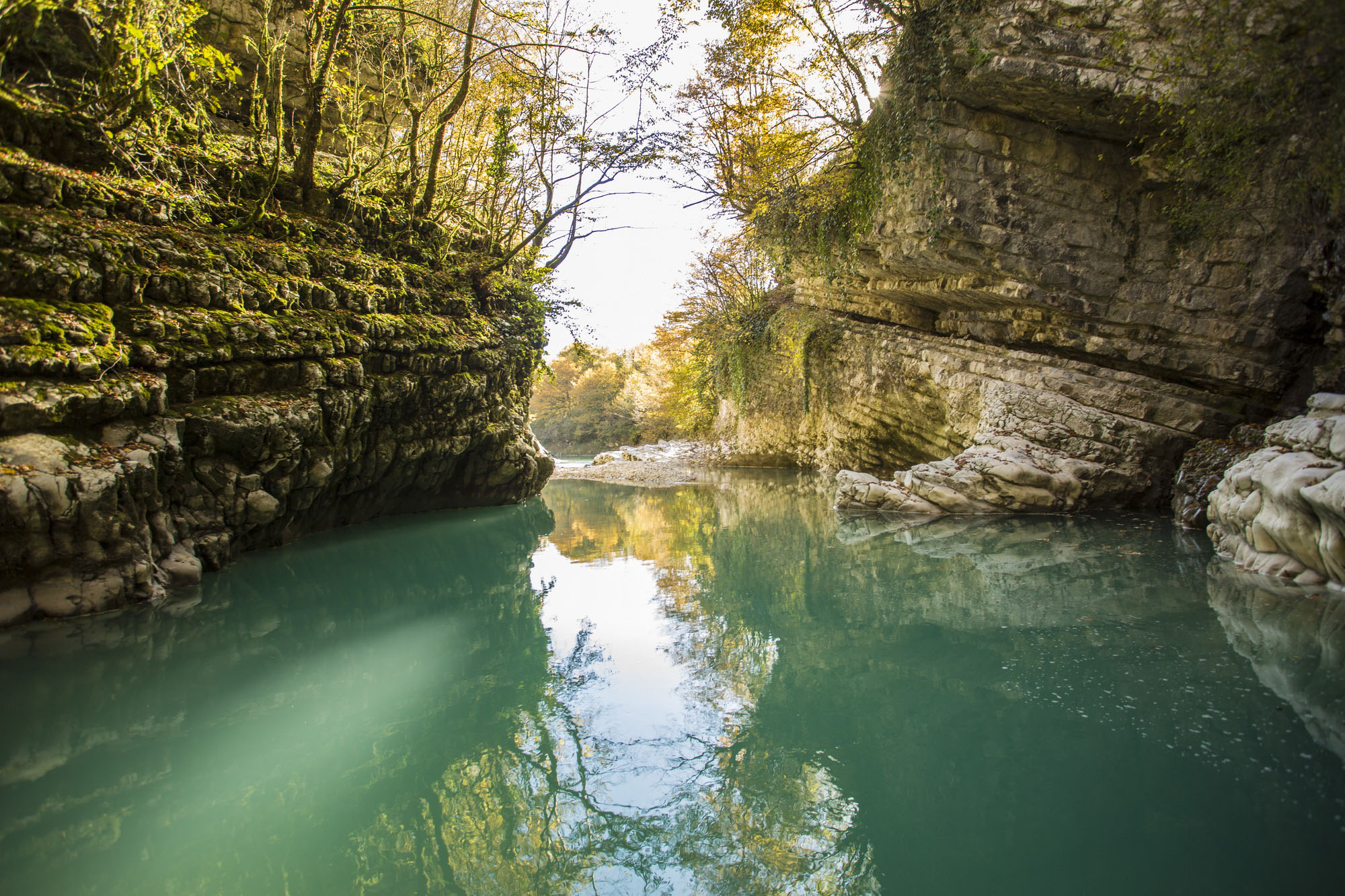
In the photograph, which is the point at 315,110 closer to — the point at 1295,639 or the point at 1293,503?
the point at 1295,639

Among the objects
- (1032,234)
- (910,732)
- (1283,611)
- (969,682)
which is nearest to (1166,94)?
(1032,234)

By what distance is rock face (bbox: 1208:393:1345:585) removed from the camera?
5.09m

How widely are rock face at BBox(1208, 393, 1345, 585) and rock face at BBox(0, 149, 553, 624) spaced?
976 cm

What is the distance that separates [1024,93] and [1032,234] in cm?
210

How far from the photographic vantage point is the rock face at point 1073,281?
8.57 m

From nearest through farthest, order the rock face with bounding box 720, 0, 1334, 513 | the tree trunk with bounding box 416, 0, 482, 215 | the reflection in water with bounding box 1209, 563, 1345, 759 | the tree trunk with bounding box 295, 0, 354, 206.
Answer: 1. the reflection in water with bounding box 1209, 563, 1345, 759
2. the tree trunk with bounding box 295, 0, 354, 206
3. the rock face with bounding box 720, 0, 1334, 513
4. the tree trunk with bounding box 416, 0, 482, 215

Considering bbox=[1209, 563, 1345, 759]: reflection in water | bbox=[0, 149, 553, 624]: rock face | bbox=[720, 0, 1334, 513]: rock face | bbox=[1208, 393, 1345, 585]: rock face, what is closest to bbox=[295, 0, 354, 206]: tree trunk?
bbox=[0, 149, 553, 624]: rock face

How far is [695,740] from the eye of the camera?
136 inches

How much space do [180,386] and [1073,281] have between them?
1212 cm

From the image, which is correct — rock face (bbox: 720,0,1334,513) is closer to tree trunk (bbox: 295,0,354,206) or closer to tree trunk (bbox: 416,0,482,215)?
tree trunk (bbox: 416,0,482,215)

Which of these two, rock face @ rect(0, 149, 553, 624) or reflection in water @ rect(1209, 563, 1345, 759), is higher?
rock face @ rect(0, 149, 553, 624)

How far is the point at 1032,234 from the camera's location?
1009 centimetres

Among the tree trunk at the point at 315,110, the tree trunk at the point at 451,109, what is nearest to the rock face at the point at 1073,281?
the tree trunk at the point at 451,109

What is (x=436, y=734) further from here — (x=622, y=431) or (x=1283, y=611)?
(x=622, y=431)
